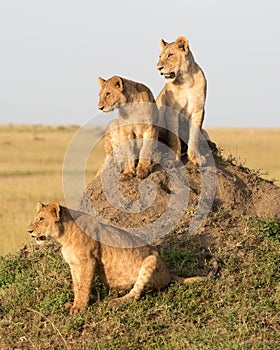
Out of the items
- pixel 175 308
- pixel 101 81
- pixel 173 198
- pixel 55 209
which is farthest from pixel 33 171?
pixel 175 308

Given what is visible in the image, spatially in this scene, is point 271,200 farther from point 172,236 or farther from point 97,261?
point 97,261

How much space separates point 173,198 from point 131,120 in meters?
1.19

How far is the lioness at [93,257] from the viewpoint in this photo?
712 centimetres

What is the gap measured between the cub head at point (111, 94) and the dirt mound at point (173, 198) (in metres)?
1.09

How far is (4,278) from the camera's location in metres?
8.61

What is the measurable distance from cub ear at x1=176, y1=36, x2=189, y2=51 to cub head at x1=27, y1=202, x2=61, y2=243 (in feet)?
10.7

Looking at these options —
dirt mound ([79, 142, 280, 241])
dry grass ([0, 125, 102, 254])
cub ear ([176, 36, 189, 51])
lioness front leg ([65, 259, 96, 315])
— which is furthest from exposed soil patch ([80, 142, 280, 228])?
dry grass ([0, 125, 102, 254])

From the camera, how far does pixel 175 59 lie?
922cm

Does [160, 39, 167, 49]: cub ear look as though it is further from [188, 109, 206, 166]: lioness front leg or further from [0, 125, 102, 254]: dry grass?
[0, 125, 102, 254]: dry grass

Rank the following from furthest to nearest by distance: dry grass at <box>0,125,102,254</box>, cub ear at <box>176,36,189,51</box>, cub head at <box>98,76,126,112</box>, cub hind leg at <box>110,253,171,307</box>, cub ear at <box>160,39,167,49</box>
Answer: dry grass at <box>0,125,102,254</box> → cub ear at <box>160,39,167,49</box> → cub ear at <box>176,36,189,51</box> → cub head at <box>98,76,126,112</box> → cub hind leg at <box>110,253,171,307</box>

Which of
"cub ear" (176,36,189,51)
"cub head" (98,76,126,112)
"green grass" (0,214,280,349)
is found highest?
"cub ear" (176,36,189,51)

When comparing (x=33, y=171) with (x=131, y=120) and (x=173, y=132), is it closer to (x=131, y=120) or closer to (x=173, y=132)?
(x=173, y=132)

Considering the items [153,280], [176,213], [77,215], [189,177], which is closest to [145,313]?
[153,280]

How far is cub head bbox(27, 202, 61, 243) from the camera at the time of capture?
280 inches
